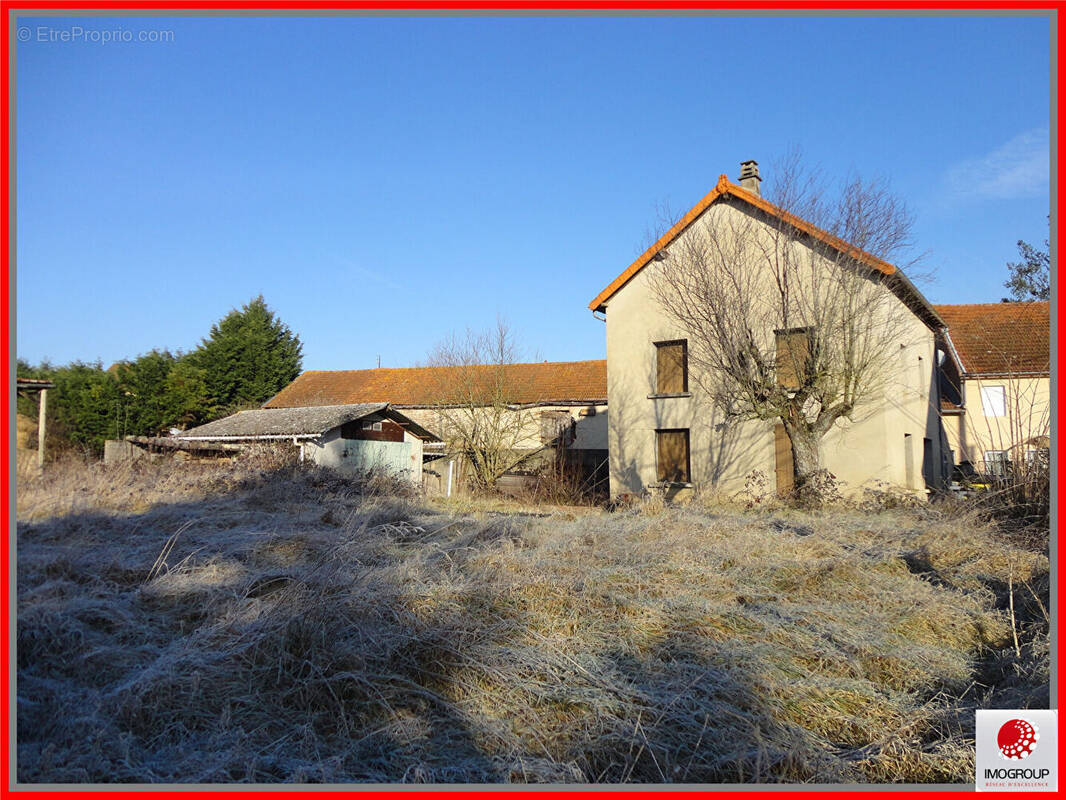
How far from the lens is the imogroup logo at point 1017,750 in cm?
341

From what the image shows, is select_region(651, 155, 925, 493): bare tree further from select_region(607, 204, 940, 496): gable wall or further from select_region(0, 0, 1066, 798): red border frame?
select_region(0, 0, 1066, 798): red border frame

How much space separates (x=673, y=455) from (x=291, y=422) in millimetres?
10459

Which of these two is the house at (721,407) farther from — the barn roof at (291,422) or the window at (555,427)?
the barn roof at (291,422)

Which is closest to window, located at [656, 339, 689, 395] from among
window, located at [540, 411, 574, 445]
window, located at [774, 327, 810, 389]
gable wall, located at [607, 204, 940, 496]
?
gable wall, located at [607, 204, 940, 496]

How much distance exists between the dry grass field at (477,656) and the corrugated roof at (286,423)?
11.0 metres

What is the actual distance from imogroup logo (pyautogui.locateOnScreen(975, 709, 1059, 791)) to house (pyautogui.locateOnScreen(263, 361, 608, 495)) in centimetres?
1744

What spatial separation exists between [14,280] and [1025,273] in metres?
43.3

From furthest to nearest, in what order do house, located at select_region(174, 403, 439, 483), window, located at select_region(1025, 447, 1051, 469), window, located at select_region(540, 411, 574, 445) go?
1. window, located at select_region(540, 411, 574, 445)
2. house, located at select_region(174, 403, 439, 483)
3. window, located at select_region(1025, 447, 1051, 469)

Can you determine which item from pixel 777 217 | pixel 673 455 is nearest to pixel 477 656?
pixel 777 217

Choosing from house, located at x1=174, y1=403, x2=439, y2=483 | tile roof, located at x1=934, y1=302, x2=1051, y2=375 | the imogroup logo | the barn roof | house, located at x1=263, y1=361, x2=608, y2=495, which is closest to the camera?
the imogroup logo

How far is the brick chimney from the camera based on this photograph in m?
19.0

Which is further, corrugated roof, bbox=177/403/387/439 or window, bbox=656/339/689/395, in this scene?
window, bbox=656/339/689/395

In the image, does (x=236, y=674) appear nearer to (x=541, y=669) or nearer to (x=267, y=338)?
(x=541, y=669)

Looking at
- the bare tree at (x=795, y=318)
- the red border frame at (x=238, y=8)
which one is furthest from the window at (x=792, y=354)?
the red border frame at (x=238, y=8)
